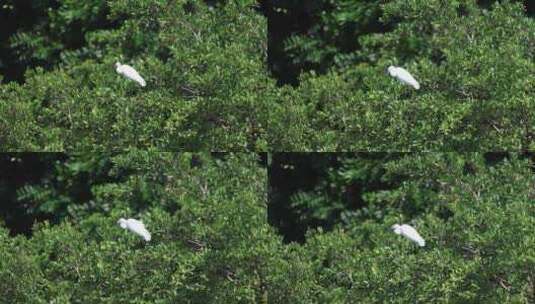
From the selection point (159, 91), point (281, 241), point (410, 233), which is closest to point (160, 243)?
point (281, 241)

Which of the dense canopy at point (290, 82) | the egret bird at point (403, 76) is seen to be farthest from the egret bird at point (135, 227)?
the egret bird at point (403, 76)

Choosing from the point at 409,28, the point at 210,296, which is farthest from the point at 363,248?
the point at 409,28

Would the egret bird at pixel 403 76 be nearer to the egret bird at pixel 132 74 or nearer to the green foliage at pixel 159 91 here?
the green foliage at pixel 159 91

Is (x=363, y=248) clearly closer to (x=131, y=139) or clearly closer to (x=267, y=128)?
(x=267, y=128)

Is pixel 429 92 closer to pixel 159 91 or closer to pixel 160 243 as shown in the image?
pixel 159 91

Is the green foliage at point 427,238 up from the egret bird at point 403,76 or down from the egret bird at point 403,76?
down

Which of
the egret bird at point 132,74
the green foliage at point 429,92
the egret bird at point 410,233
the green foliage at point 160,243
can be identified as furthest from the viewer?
the egret bird at point 132,74
